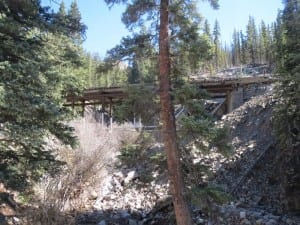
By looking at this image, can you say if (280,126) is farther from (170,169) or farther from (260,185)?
(170,169)

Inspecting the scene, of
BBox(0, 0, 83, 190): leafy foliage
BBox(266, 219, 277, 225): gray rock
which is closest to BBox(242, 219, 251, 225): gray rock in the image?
BBox(266, 219, 277, 225): gray rock

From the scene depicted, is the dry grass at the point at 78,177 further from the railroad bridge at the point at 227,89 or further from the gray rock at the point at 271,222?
the gray rock at the point at 271,222

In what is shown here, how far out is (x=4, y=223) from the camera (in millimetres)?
6621

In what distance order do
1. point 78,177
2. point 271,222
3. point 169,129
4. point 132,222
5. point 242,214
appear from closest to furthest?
point 169,129, point 271,222, point 242,214, point 132,222, point 78,177

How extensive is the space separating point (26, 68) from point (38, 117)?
0.89 m

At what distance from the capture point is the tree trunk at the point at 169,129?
731cm

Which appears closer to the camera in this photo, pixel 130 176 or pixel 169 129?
pixel 169 129

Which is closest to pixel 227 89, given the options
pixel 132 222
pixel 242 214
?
pixel 132 222

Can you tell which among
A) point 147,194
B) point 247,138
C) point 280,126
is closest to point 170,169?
point 280,126

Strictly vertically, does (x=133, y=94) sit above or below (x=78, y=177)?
above

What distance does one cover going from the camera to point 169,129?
24.2ft

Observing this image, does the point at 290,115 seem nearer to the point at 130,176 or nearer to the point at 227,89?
the point at 130,176

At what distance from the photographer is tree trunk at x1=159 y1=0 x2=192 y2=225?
7.31 meters

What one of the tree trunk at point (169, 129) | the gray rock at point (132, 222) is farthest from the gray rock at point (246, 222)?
the tree trunk at point (169, 129)
